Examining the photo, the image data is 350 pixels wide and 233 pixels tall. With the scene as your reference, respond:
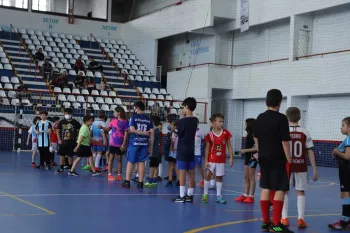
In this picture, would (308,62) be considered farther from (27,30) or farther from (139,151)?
(27,30)

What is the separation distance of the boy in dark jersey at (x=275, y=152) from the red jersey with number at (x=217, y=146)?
3.14 meters

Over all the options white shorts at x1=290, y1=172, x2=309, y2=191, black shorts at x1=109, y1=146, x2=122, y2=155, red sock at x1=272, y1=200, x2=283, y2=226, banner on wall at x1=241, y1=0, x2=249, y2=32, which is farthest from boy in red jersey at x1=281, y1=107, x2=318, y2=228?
banner on wall at x1=241, y1=0, x2=249, y2=32

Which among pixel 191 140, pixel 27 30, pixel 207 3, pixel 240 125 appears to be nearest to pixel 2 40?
pixel 27 30

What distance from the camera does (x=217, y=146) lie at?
418 inches

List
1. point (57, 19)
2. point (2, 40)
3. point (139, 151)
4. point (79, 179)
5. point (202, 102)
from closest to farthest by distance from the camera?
1. point (139, 151)
2. point (79, 179)
3. point (202, 102)
4. point (2, 40)
5. point (57, 19)

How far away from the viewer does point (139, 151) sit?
1206 centimetres

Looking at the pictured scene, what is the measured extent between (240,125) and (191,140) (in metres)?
19.5

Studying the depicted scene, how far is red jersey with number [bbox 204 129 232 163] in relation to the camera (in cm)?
1062

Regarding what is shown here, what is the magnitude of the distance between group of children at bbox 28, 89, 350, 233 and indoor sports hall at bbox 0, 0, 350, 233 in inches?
2.3

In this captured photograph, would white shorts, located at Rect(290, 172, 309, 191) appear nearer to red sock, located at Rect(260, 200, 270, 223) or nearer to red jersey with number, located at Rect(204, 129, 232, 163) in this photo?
red sock, located at Rect(260, 200, 270, 223)

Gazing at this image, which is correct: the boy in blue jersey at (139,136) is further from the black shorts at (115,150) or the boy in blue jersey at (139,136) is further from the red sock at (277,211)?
the red sock at (277,211)

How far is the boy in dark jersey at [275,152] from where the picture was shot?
728 cm

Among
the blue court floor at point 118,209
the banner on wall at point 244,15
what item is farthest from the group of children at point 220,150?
the banner on wall at point 244,15

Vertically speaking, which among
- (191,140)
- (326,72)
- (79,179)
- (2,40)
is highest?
(2,40)
